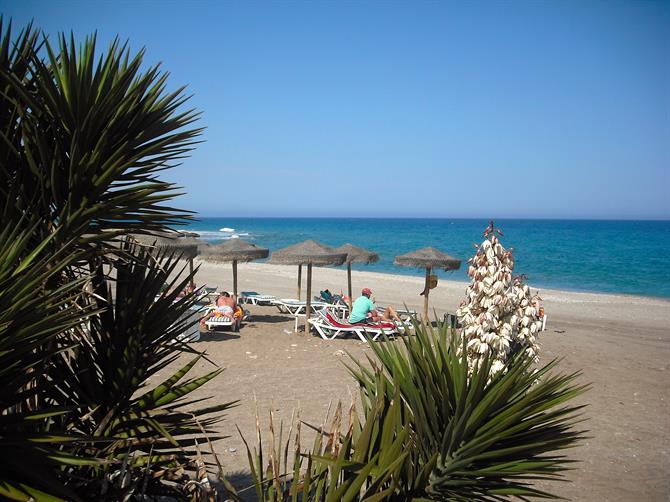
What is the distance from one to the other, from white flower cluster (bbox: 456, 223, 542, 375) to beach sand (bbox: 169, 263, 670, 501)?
87 centimetres

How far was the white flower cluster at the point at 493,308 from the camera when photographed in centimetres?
341

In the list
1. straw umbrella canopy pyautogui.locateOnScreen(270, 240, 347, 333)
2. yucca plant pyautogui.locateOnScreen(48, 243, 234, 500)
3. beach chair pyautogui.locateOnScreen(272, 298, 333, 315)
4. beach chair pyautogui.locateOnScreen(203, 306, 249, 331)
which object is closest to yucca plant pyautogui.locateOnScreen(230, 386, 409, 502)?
yucca plant pyautogui.locateOnScreen(48, 243, 234, 500)

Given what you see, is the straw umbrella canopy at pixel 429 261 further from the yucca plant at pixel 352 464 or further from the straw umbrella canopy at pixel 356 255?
the yucca plant at pixel 352 464

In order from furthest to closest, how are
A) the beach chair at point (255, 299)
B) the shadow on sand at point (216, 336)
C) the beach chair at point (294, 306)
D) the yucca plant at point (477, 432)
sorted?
the beach chair at point (255, 299)
the beach chair at point (294, 306)
the shadow on sand at point (216, 336)
the yucca plant at point (477, 432)

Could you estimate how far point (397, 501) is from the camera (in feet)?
6.70

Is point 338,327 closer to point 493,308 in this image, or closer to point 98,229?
point 493,308

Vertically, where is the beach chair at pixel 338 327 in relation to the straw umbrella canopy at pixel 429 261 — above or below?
below

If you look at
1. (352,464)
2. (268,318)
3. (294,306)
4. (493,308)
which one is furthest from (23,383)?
(294,306)

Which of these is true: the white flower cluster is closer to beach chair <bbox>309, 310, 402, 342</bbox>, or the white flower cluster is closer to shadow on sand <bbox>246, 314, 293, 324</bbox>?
beach chair <bbox>309, 310, 402, 342</bbox>

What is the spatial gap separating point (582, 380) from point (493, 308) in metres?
6.31

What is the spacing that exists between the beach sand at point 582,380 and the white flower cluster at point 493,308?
0.87m

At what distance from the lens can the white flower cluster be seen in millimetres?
3412

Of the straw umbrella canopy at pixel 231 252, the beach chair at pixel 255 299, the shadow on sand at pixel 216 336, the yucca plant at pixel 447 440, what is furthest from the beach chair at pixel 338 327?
the yucca plant at pixel 447 440

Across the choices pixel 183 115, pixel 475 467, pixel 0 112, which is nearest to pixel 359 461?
pixel 475 467
